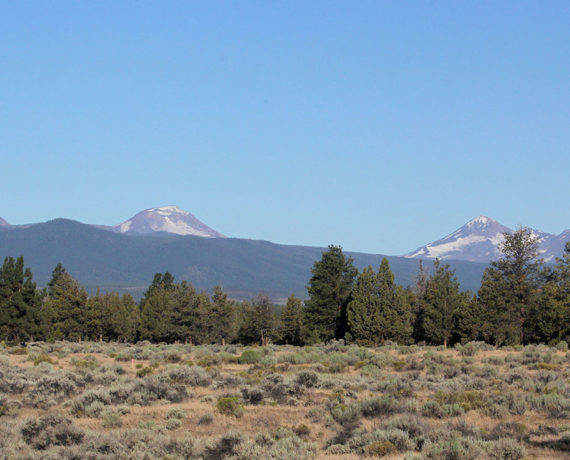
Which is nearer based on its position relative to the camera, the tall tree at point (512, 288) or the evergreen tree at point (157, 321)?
the tall tree at point (512, 288)

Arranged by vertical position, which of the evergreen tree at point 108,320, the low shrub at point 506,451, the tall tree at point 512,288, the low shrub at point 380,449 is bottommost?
the evergreen tree at point 108,320

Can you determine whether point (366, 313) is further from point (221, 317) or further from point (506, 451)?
point (506, 451)

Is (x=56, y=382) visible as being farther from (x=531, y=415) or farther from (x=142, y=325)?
(x=142, y=325)

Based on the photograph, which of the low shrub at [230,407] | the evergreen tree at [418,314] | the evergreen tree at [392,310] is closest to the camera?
the low shrub at [230,407]

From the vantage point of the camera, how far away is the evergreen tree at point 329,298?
59.7 metres

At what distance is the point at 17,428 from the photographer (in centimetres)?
1656

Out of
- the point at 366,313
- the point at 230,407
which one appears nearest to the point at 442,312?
the point at 366,313

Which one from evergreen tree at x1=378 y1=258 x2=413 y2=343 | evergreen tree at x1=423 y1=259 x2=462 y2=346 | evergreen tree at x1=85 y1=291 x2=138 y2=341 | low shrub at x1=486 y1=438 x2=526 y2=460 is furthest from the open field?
evergreen tree at x1=85 y1=291 x2=138 y2=341

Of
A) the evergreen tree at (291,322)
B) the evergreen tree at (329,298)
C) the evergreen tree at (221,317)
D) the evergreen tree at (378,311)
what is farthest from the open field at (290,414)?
the evergreen tree at (221,317)

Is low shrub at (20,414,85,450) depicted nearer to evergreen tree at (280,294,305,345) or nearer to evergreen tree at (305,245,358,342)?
evergreen tree at (305,245,358,342)

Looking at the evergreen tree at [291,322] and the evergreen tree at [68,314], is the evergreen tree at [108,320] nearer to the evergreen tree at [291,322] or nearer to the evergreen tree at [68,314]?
the evergreen tree at [68,314]

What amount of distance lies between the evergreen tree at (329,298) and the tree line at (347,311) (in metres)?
0.10

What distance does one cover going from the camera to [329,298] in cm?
6050

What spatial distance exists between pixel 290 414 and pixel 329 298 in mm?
41979
